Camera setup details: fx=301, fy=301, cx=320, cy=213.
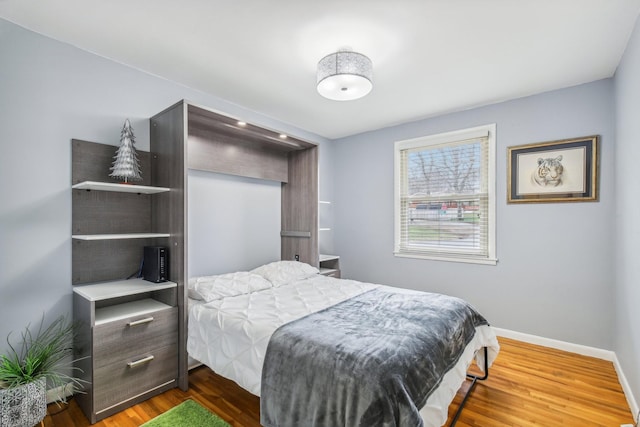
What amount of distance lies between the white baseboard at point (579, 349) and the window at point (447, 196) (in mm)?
764

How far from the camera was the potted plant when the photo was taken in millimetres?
1582

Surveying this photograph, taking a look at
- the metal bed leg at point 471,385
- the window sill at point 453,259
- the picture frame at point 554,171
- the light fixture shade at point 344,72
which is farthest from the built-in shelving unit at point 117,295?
the picture frame at point 554,171

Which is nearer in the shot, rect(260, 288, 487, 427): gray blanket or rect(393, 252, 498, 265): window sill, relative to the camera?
rect(260, 288, 487, 427): gray blanket

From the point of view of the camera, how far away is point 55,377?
6.37ft

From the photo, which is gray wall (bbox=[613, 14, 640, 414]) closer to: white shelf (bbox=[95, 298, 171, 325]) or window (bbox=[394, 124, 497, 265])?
window (bbox=[394, 124, 497, 265])

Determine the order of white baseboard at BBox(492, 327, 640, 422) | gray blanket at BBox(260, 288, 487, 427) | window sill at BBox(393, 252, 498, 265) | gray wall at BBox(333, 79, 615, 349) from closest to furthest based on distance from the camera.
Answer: gray blanket at BBox(260, 288, 487, 427)
white baseboard at BBox(492, 327, 640, 422)
gray wall at BBox(333, 79, 615, 349)
window sill at BBox(393, 252, 498, 265)

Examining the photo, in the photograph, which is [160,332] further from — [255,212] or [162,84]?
[162,84]

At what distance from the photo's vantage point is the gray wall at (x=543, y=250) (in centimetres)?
271

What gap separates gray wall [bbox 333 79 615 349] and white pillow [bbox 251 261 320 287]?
1.33 metres

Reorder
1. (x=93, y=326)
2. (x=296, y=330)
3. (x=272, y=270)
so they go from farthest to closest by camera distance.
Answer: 1. (x=272, y=270)
2. (x=93, y=326)
3. (x=296, y=330)

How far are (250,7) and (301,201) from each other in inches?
85.7

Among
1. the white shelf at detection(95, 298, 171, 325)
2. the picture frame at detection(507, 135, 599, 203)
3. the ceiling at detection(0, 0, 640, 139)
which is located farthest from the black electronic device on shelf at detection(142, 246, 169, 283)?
the picture frame at detection(507, 135, 599, 203)

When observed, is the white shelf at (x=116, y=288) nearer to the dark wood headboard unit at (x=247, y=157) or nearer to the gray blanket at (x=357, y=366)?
the dark wood headboard unit at (x=247, y=157)

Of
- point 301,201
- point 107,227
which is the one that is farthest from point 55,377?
point 301,201
